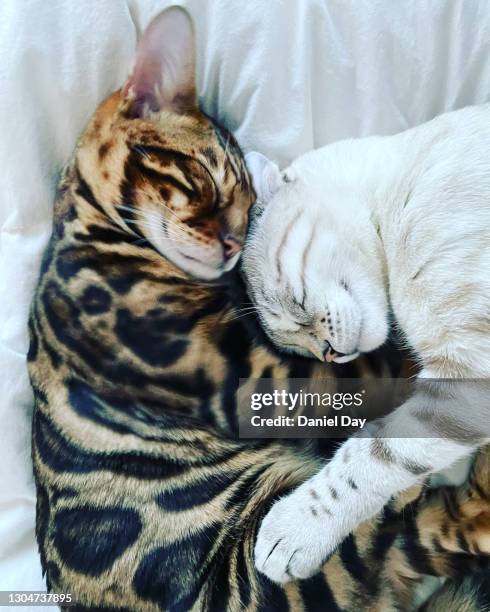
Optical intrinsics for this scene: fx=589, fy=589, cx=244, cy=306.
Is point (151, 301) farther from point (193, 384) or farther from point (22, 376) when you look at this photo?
point (22, 376)

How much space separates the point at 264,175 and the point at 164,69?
0.22 metres

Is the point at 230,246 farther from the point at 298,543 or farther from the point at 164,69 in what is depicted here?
the point at 298,543

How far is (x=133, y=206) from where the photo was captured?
91 cm

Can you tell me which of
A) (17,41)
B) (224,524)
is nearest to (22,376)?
(224,524)

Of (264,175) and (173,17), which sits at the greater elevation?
(173,17)

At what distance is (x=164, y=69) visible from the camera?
2.91 feet

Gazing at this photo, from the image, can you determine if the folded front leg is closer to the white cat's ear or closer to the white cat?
the white cat

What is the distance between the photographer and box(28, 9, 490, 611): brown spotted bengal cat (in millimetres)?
813

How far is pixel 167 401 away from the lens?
0.88 metres

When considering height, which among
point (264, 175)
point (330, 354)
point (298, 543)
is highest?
point (264, 175)

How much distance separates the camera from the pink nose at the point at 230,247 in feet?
3.05

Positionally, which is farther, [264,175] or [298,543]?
[264,175]

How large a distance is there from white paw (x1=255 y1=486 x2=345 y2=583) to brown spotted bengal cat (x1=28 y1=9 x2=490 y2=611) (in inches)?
0.8

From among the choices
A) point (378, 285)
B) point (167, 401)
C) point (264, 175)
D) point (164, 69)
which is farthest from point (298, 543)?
point (164, 69)
